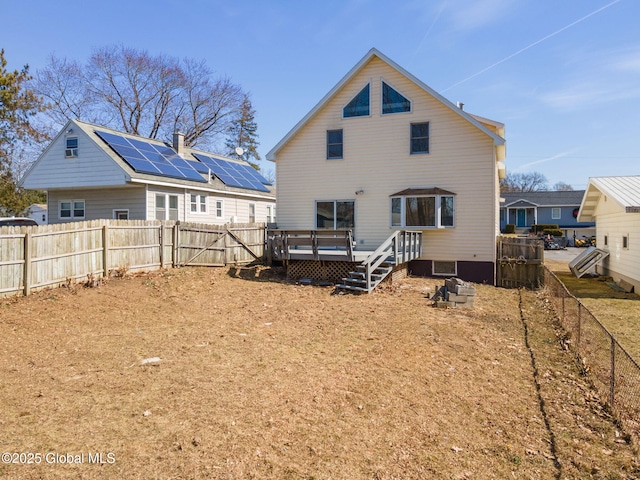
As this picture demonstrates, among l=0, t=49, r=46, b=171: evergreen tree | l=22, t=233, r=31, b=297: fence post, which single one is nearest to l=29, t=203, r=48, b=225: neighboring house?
l=0, t=49, r=46, b=171: evergreen tree

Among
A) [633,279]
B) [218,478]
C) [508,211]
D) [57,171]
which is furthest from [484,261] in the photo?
[508,211]

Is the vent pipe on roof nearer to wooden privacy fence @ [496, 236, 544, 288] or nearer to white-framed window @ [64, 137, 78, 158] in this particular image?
white-framed window @ [64, 137, 78, 158]

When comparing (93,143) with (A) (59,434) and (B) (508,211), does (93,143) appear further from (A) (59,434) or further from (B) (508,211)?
(B) (508,211)

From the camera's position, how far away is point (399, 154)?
17000 mm

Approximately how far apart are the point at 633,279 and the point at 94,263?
17898 mm

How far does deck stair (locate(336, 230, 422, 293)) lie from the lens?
12867 mm

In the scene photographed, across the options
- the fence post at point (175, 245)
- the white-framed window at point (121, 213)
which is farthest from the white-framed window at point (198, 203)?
the fence post at point (175, 245)

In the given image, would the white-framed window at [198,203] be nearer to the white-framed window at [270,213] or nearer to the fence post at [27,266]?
the white-framed window at [270,213]

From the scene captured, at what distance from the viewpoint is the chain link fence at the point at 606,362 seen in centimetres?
528

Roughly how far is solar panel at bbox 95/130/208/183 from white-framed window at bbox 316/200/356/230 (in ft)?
25.1

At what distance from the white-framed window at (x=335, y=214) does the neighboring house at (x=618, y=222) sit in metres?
9.60

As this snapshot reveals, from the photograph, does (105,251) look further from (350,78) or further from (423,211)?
(350,78)

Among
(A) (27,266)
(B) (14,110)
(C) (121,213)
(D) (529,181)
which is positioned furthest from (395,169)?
(D) (529,181)

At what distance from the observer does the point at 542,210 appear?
4900cm
